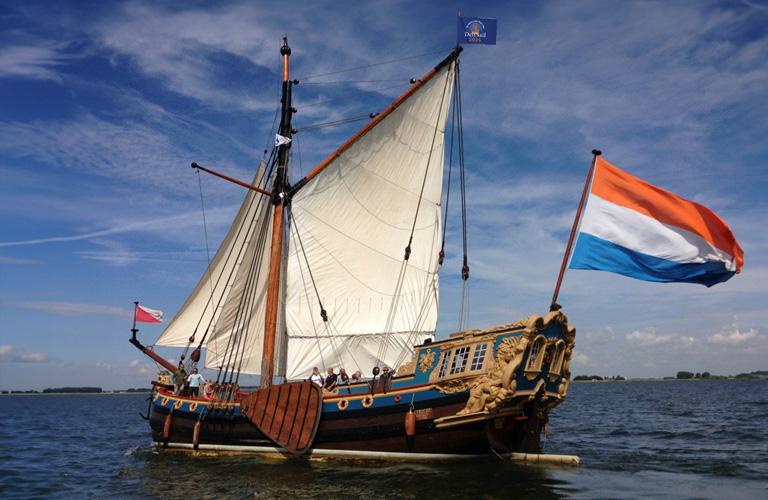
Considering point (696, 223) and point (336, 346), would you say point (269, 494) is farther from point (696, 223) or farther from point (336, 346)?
point (696, 223)

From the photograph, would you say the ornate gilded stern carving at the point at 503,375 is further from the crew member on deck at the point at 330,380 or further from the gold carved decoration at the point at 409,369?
the crew member on deck at the point at 330,380

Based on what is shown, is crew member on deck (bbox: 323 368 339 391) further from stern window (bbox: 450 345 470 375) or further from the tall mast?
stern window (bbox: 450 345 470 375)

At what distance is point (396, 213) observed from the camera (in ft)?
101

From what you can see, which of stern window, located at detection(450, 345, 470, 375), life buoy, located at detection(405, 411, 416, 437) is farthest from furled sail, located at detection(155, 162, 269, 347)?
stern window, located at detection(450, 345, 470, 375)

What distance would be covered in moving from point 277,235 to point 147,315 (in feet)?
32.4

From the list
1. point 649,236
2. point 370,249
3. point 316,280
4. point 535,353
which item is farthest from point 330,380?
point 649,236

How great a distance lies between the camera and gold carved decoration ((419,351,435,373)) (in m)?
21.9

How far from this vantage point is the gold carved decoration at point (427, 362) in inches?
864

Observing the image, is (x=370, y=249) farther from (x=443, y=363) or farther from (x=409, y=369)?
(x=443, y=363)

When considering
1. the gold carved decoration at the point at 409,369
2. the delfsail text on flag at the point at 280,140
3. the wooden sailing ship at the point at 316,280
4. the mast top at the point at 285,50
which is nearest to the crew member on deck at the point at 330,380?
the wooden sailing ship at the point at 316,280

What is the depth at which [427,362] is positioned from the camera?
22.1m

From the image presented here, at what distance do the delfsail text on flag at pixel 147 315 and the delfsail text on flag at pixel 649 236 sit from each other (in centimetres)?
2373

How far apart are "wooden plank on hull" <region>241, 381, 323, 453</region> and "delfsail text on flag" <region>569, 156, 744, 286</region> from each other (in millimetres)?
11552

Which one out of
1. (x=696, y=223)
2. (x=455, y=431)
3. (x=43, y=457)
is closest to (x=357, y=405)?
(x=455, y=431)
